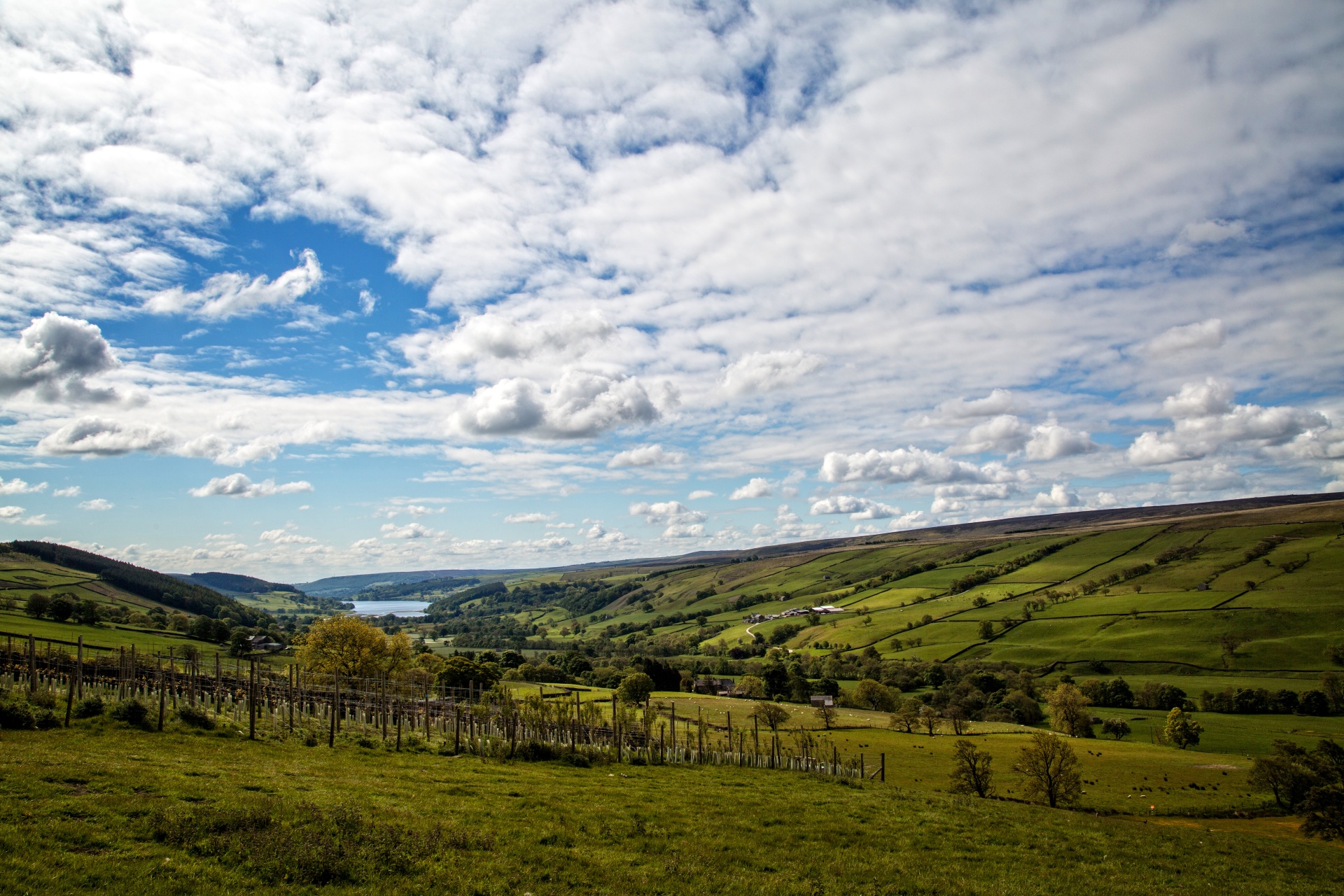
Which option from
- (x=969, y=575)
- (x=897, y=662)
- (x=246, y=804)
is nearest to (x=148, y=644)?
(x=246, y=804)

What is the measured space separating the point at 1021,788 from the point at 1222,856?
25812 mm

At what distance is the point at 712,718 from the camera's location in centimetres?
7638

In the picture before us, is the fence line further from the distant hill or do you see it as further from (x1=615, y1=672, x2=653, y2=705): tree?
the distant hill

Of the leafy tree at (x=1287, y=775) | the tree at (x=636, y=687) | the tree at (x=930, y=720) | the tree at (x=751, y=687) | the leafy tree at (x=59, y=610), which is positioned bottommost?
the tree at (x=751, y=687)

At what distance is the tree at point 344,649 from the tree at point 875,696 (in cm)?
7232

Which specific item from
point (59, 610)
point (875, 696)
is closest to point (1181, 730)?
point (875, 696)

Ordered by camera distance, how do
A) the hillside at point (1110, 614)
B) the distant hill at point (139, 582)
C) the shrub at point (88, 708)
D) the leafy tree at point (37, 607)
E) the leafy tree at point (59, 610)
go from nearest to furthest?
1. the shrub at point (88, 708)
2. the leafy tree at point (37, 607)
3. the leafy tree at point (59, 610)
4. the hillside at point (1110, 614)
5. the distant hill at point (139, 582)

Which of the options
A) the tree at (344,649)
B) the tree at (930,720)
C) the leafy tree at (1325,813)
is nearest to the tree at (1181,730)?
the tree at (930,720)

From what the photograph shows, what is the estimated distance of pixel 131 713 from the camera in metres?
23.0

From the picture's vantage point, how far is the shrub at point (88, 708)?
22.8 metres

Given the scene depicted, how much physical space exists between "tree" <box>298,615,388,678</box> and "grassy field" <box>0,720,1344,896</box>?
42.5 metres

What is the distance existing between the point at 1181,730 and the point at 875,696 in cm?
3865

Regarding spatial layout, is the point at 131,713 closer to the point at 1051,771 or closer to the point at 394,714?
the point at 394,714

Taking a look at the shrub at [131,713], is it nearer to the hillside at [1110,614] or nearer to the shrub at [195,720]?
the shrub at [195,720]
